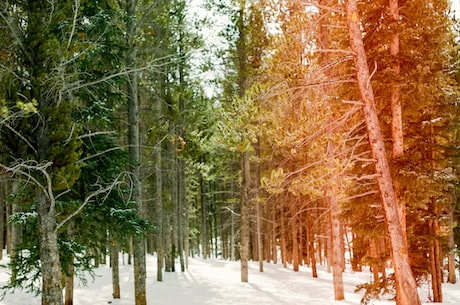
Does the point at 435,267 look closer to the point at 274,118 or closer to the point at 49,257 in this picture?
the point at 274,118

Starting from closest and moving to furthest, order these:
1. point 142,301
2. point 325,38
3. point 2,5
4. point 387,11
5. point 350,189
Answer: point 2,5 < point 387,11 < point 350,189 < point 142,301 < point 325,38

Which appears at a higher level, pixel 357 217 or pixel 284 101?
pixel 284 101

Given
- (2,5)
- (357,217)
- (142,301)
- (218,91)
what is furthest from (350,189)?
(218,91)

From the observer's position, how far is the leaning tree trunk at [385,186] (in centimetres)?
702

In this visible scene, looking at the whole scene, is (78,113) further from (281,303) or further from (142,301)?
(281,303)

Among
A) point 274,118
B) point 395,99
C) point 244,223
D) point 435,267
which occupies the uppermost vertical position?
point 395,99

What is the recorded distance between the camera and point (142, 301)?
11508 millimetres

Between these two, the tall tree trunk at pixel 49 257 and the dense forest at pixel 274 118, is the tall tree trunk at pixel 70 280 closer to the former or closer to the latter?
the dense forest at pixel 274 118

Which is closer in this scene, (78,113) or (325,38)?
(78,113)

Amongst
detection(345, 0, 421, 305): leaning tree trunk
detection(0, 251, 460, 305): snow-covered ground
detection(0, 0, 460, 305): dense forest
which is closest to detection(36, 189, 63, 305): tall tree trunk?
detection(0, 0, 460, 305): dense forest

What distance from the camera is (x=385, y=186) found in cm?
707

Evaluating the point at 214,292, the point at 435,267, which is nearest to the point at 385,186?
the point at 435,267

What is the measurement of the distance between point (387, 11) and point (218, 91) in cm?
1436

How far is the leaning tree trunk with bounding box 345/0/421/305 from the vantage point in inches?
276
